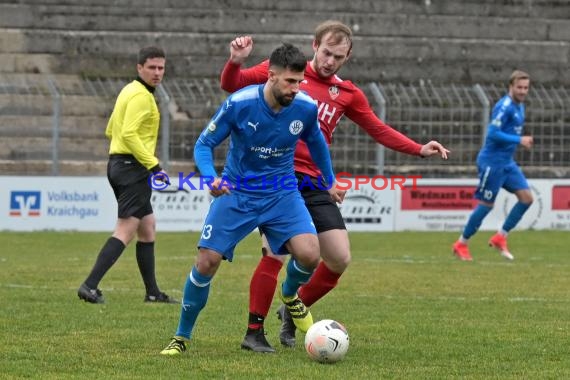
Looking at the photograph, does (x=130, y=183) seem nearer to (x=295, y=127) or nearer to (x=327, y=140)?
(x=327, y=140)

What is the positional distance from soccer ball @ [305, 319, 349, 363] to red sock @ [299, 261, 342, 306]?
93 centimetres

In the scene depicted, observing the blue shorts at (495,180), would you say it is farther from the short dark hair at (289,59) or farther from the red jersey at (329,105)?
the short dark hair at (289,59)

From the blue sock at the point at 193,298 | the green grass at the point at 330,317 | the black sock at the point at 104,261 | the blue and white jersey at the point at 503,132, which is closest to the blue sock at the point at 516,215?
the green grass at the point at 330,317

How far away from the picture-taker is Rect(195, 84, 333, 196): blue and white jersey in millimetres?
6805

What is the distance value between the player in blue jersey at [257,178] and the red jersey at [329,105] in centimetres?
49

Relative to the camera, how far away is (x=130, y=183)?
9891mm

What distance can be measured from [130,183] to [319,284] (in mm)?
2746

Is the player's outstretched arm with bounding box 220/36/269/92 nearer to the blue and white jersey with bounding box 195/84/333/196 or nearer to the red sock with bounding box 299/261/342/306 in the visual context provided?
the blue and white jersey with bounding box 195/84/333/196

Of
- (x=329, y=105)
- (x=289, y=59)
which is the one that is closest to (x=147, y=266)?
(x=329, y=105)

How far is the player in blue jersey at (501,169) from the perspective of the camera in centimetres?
1448

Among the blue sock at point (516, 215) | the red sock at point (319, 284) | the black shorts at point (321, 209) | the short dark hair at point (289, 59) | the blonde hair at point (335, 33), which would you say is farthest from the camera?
the blue sock at point (516, 215)

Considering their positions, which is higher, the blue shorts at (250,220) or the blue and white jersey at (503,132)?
the blue and white jersey at (503,132)

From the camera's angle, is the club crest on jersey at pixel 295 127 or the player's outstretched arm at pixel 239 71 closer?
the club crest on jersey at pixel 295 127

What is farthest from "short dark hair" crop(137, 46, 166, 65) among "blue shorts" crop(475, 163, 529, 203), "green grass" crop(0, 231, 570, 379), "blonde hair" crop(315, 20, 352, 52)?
"blue shorts" crop(475, 163, 529, 203)
